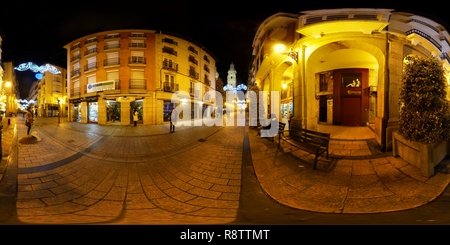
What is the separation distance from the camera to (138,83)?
13445mm

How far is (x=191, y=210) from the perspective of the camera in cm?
261

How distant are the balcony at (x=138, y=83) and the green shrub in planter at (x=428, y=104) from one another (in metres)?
13.9

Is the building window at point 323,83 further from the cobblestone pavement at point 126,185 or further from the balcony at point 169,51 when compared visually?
the balcony at point 169,51

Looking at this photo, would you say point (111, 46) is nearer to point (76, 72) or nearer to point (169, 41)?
point (76, 72)

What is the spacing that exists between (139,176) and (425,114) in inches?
248

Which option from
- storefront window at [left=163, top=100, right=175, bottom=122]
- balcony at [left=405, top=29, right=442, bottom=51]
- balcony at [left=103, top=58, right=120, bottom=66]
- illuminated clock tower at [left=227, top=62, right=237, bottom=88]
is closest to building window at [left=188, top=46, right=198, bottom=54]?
storefront window at [left=163, top=100, right=175, bottom=122]

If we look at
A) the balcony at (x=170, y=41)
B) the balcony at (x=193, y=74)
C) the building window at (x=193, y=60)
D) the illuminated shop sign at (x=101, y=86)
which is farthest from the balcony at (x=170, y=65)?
the illuminated shop sign at (x=101, y=86)

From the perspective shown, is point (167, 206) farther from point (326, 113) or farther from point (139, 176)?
point (326, 113)

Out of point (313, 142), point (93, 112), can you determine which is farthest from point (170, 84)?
point (313, 142)

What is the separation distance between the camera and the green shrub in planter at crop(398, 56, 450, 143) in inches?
160

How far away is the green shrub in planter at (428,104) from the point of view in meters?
4.07

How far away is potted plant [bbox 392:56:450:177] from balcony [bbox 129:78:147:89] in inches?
546

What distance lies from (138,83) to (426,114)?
47.6ft
